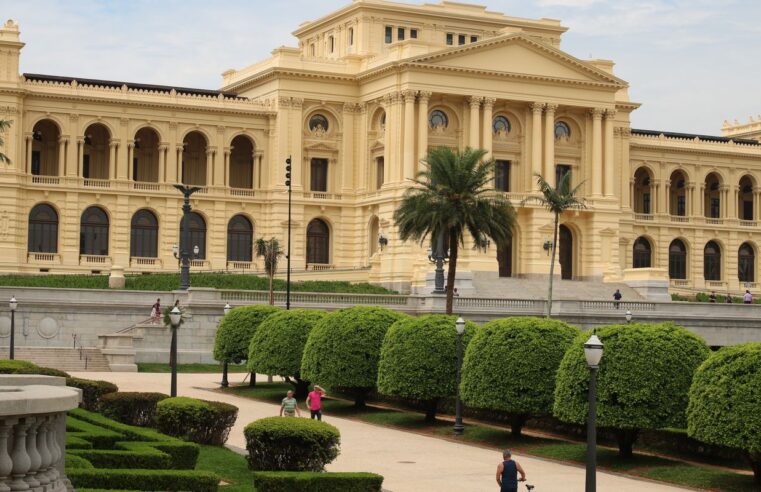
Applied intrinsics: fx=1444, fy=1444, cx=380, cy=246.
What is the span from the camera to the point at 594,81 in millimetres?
98438

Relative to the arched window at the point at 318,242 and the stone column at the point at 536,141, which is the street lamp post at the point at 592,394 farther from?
the arched window at the point at 318,242

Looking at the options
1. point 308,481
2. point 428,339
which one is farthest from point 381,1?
point 308,481

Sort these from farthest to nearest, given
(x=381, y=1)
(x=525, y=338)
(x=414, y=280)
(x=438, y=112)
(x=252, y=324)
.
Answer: (x=381, y=1)
(x=438, y=112)
(x=414, y=280)
(x=252, y=324)
(x=525, y=338)

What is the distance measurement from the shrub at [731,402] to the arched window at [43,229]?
2429 inches

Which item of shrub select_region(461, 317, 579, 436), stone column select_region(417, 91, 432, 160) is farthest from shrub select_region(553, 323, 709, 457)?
stone column select_region(417, 91, 432, 160)

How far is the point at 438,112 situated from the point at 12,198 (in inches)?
1106

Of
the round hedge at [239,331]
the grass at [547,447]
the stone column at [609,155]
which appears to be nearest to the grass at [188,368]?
the round hedge at [239,331]

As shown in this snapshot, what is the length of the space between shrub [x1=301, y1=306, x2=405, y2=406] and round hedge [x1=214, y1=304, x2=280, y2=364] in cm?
720

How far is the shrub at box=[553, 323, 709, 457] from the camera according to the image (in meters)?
38.4

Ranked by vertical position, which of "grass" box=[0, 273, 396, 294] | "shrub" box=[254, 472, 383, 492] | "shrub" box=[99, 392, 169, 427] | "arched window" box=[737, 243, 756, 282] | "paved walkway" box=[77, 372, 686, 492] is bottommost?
"paved walkway" box=[77, 372, 686, 492]

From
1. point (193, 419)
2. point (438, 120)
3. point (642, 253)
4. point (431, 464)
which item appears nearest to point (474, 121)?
point (438, 120)

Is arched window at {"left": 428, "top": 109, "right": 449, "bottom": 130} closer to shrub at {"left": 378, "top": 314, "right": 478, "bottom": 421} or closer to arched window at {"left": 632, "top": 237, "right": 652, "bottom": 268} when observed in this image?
arched window at {"left": 632, "top": 237, "right": 652, "bottom": 268}

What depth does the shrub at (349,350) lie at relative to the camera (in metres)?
50.8

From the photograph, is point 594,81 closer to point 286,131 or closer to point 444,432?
point 286,131
